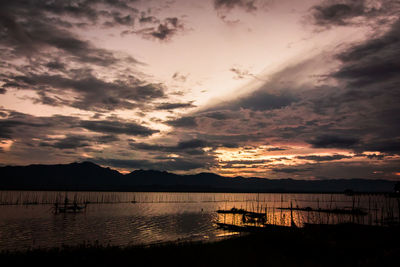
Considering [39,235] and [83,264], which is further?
[39,235]

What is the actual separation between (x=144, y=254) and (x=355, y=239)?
22.5 meters

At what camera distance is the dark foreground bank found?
19531 mm

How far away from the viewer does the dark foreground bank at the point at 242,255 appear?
19531 mm

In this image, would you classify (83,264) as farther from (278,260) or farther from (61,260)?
(278,260)

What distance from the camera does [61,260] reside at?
20.1 m

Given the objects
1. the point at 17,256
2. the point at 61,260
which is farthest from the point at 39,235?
the point at 61,260

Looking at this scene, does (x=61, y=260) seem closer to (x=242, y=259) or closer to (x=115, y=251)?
(x=115, y=251)

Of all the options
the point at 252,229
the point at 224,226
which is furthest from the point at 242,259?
the point at 224,226

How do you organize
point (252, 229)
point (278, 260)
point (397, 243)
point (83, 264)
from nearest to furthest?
point (83, 264)
point (278, 260)
point (397, 243)
point (252, 229)

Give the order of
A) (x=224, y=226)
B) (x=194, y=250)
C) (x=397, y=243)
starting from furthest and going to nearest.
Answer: (x=224, y=226) < (x=397, y=243) < (x=194, y=250)

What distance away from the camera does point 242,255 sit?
2227cm

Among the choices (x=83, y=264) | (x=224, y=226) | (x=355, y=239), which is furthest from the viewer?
(x=224, y=226)

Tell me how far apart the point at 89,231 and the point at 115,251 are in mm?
25276

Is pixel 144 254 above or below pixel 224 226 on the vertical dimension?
above
